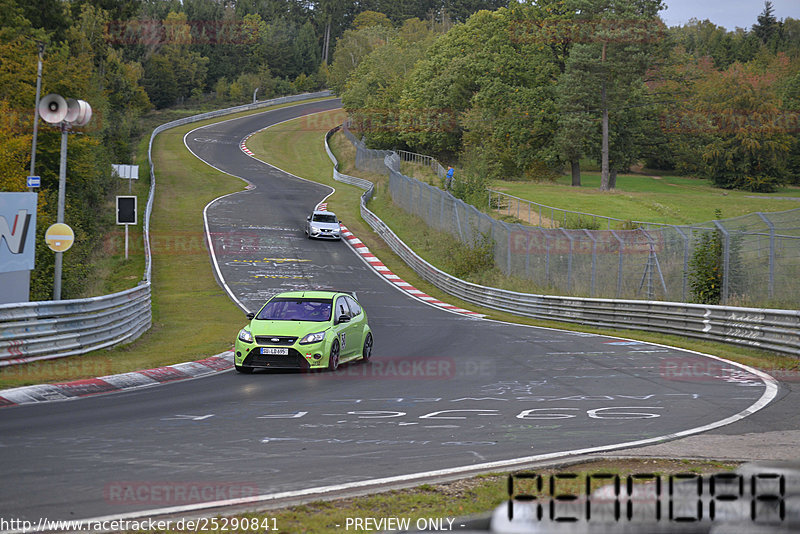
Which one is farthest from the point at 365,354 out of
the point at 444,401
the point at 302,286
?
the point at 302,286

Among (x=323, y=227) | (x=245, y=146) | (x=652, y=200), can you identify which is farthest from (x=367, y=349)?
(x=245, y=146)

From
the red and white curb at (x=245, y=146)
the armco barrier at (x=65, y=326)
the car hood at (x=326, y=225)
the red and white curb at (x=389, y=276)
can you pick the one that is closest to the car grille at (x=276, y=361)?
the armco barrier at (x=65, y=326)

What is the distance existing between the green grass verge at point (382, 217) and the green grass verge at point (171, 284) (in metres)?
9.41

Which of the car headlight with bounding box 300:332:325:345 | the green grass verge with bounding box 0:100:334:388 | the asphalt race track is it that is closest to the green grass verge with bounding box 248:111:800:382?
the asphalt race track

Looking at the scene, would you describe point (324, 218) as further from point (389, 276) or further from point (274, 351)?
point (274, 351)

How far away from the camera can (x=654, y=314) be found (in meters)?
23.9

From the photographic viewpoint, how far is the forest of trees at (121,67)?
4250 centimetres

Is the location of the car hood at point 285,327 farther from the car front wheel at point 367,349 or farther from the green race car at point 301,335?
the car front wheel at point 367,349

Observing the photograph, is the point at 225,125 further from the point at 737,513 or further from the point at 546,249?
the point at 737,513

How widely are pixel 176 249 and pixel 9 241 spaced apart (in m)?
27.8

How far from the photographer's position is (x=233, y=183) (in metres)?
68.8

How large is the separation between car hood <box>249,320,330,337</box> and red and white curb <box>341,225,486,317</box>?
1551cm

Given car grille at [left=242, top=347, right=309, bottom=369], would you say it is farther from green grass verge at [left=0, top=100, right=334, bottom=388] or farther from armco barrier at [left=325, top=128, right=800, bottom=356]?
armco barrier at [left=325, top=128, right=800, bottom=356]

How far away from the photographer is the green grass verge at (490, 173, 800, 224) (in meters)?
60.7
